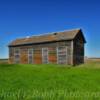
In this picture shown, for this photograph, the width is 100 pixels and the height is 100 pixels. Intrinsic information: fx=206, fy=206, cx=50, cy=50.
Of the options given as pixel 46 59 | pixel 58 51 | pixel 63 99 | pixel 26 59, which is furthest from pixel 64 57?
pixel 63 99

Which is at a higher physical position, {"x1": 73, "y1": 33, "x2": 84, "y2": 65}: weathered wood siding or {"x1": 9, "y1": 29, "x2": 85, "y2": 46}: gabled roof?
{"x1": 9, "y1": 29, "x2": 85, "y2": 46}: gabled roof

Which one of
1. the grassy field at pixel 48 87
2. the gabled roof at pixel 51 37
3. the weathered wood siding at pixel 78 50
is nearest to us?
the grassy field at pixel 48 87

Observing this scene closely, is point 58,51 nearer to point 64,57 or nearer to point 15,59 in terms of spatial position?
point 64,57

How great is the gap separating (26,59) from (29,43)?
10.6 feet

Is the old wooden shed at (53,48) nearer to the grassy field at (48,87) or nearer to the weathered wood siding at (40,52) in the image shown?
the weathered wood siding at (40,52)

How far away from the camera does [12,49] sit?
4184 cm

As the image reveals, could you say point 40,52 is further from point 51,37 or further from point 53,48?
point 51,37

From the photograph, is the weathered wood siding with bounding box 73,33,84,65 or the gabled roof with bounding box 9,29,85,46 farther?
the gabled roof with bounding box 9,29,85,46

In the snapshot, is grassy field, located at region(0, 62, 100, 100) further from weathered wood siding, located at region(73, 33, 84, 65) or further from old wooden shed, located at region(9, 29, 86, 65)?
weathered wood siding, located at region(73, 33, 84, 65)

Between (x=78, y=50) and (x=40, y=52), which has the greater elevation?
(x=78, y=50)

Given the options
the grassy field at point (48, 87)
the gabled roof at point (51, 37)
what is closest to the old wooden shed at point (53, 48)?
the gabled roof at point (51, 37)

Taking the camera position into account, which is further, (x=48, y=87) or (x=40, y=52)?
(x=40, y=52)

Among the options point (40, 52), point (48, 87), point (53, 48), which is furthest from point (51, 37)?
point (48, 87)

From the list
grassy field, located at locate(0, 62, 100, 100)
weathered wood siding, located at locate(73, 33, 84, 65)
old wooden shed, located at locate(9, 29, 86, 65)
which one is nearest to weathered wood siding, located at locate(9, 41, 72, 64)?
old wooden shed, located at locate(9, 29, 86, 65)
